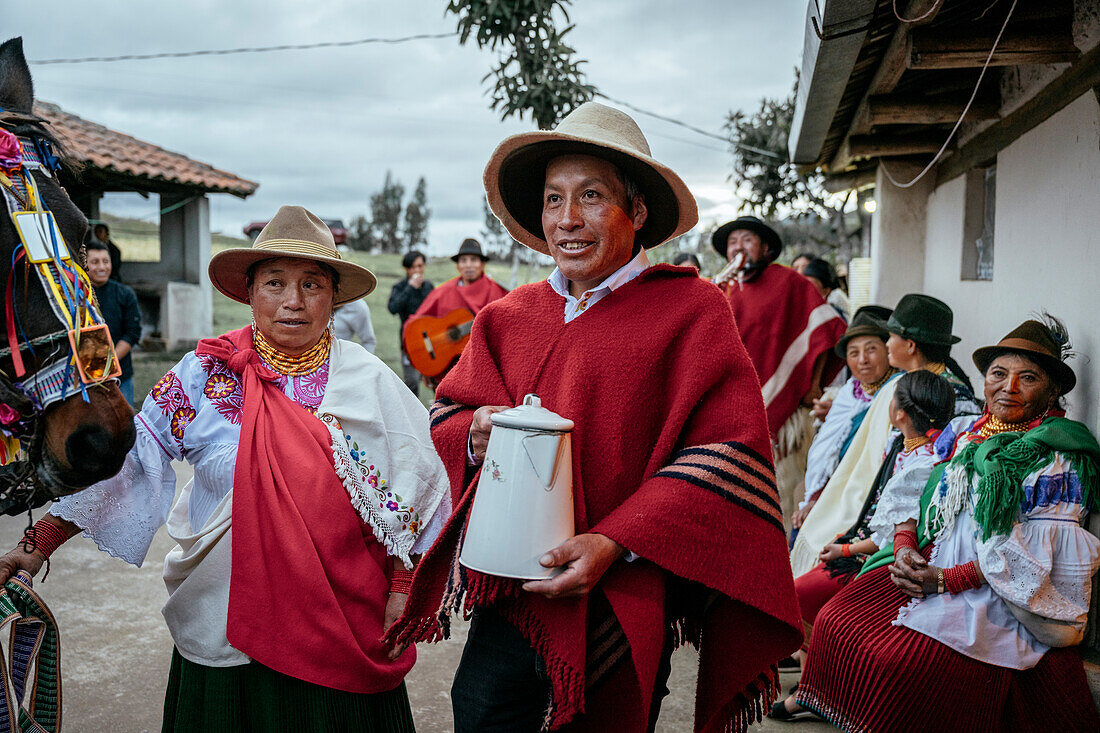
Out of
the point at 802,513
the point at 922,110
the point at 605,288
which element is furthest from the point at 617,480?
the point at 922,110

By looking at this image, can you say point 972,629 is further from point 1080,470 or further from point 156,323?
point 156,323

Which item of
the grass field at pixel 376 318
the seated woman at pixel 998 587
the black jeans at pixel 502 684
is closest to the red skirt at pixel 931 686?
the seated woman at pixel 998 587

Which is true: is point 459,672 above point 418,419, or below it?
below

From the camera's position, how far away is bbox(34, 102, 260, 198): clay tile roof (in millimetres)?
12835

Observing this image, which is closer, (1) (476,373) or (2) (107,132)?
(1) (476,373)

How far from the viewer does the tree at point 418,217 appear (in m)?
51.7

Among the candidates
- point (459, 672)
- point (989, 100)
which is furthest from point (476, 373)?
point (989, 100)

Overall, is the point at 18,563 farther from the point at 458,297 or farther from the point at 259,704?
the point at 458,297

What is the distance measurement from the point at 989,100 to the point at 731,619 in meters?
4.15

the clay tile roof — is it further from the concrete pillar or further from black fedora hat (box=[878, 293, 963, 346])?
black fedora hat (box=[878, 293, 963, 346])

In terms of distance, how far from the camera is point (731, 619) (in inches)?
79.1

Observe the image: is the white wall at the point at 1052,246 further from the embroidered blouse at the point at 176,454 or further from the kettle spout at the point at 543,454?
the embroidered blouse at the point at 176,454

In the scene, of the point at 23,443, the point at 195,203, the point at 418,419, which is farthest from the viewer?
the point at 195,203

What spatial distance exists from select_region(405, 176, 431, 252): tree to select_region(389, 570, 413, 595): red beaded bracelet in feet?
163
